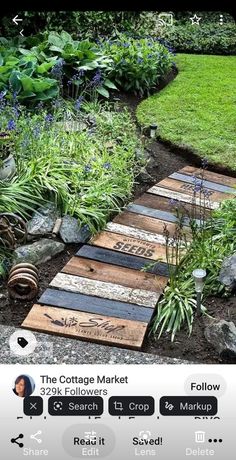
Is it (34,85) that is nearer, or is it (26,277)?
(26,277)

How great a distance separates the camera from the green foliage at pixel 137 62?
4.68 meters

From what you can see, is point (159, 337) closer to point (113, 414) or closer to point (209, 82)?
point (113, 414)

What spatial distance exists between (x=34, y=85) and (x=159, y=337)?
6.82ft

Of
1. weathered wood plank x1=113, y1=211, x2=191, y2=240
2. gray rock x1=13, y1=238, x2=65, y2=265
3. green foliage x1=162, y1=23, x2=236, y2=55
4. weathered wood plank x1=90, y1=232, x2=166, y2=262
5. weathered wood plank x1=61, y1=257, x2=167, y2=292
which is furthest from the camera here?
green foliage x1=162, y1=23, x2=236, y2=55

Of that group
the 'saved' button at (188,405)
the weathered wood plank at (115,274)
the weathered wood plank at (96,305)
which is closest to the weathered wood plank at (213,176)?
the weathered wood plank at (115,274)

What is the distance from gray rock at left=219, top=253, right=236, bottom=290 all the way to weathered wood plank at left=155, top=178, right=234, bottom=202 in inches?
36.0

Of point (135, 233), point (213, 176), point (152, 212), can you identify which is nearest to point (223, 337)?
point (135, 233)

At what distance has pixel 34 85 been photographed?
397 cm

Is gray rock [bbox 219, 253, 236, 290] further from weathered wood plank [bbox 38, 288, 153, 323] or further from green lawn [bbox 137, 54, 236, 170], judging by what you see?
green lawn [bbox 137, 54, 236, 170]

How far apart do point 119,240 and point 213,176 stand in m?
0.99

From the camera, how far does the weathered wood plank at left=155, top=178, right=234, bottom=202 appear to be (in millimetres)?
3516

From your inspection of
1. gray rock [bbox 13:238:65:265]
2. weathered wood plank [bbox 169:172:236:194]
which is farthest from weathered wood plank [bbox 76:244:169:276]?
weathered wood plank [bbox 169:172:236:194]

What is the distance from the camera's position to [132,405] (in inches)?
52.3

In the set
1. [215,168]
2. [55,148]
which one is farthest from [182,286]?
[215,168]
